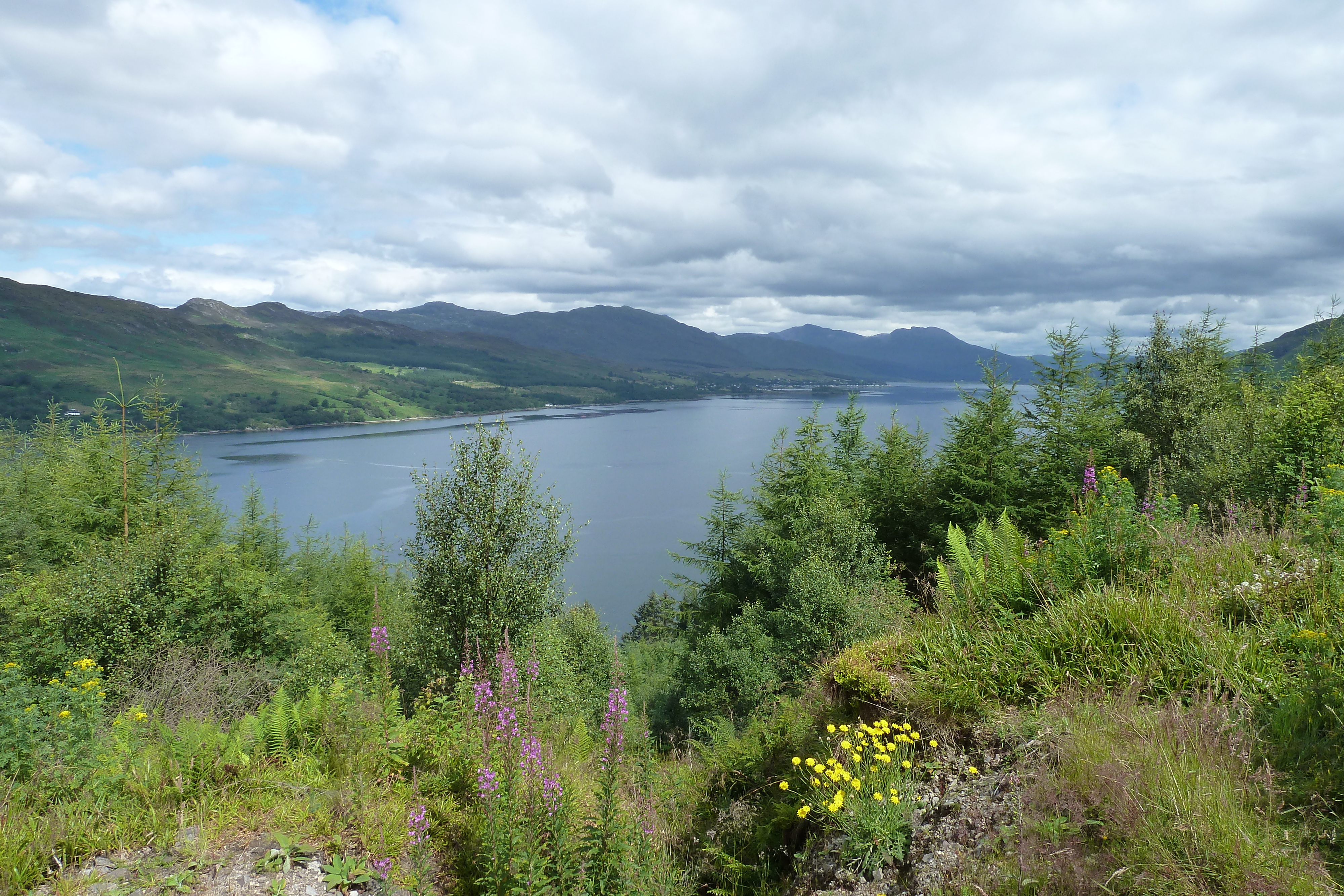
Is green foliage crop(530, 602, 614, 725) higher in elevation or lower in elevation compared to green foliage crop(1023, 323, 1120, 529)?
lower

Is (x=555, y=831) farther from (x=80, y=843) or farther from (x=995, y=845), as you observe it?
(x=80, y=843)

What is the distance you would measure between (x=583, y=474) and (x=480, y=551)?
3956 inches

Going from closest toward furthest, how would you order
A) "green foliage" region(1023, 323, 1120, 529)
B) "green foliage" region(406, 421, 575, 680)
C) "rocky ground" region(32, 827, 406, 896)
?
"rocky ground" region(32, 827, 406, 896) < "green foliage" region(406, 421, 575, 680) < "green foliage" region(1023, 323, 1120, 529)

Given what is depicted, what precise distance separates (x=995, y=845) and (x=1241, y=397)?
3470 centimetres

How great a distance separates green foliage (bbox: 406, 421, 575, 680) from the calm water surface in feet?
54.1

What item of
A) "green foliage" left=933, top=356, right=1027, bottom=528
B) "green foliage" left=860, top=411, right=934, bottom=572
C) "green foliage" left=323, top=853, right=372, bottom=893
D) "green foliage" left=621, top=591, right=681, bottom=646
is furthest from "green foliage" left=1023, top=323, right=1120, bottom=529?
"green foliage" left=621, top=591, right=681, bottom=646

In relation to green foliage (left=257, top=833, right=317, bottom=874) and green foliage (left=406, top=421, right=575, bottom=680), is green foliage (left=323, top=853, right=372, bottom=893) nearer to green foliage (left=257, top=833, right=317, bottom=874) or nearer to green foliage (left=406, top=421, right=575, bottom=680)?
green foliage (left=257, top=833, right=317, bottom=874)

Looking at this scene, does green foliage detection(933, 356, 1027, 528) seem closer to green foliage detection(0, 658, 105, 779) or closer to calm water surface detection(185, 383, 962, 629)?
calm water surface detection(185, 383, 962, 629)

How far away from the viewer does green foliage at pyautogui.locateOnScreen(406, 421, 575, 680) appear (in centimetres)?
1805

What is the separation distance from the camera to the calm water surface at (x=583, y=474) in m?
76.0

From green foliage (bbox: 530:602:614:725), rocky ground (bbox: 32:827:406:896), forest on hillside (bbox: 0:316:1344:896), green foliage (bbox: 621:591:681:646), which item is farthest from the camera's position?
green foliage (bbox: 621:591:681:646)

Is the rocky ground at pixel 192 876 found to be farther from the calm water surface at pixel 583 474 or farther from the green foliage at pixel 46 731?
the calm water surface at pixel 583 474

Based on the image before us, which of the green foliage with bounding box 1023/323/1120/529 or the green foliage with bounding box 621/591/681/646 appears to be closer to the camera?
the green foliage with bounding box 1023/323/1120/529

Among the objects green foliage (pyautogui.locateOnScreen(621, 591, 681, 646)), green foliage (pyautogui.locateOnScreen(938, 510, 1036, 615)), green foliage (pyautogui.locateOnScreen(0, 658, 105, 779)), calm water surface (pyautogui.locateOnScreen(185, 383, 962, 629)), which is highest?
green foliage (pyautogui.locateOnScreen(938, 510, 1036, 615))
